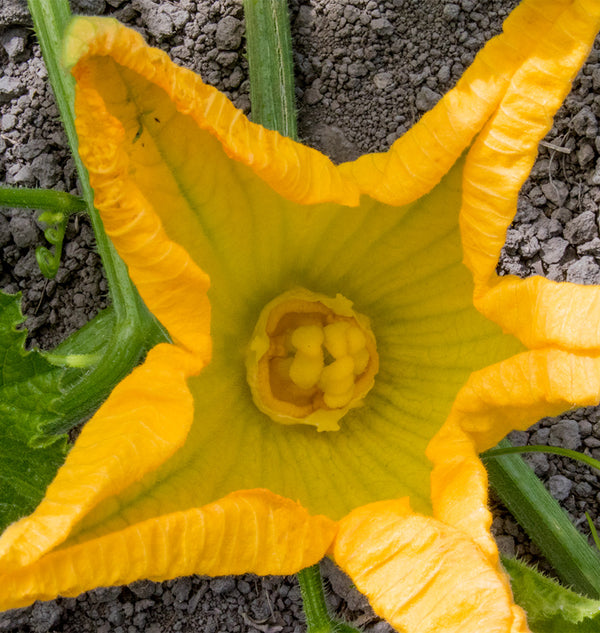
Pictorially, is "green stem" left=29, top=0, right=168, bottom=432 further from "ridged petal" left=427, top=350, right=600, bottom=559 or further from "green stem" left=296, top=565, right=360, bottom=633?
"ridged petal" left=427, top=350, right=600, bottom=559

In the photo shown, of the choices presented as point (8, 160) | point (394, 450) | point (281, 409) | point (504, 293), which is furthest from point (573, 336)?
point (8, 160)

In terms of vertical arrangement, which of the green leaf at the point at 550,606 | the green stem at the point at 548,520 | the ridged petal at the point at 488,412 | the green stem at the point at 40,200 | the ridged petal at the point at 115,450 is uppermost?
the green stem at the point at 40,200

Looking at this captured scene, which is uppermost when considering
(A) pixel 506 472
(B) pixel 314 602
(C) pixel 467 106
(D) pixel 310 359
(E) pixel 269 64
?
(C) pixel 467 106

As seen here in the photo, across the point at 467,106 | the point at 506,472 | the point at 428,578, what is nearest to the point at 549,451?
the point at 506,472

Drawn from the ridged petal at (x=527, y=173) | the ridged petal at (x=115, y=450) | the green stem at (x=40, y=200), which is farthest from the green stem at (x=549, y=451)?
the green stem at (x=40, y=200)

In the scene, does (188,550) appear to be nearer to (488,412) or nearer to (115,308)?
(488,412)

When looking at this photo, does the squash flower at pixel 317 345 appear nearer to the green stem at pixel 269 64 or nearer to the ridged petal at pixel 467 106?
the ridged petal at pixel 467 106
